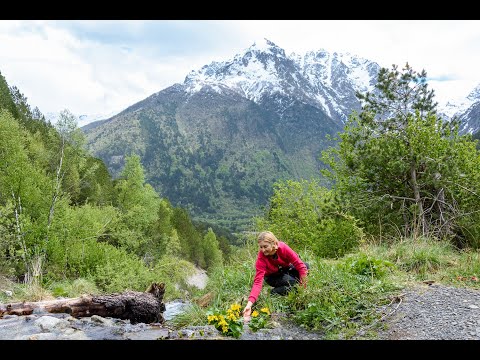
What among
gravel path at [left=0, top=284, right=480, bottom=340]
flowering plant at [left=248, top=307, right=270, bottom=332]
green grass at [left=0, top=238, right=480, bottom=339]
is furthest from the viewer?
green grass at [left=0, top=238, right=480, bottom=339]

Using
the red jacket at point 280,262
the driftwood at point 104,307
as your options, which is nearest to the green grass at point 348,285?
the red jacket at point 280,262

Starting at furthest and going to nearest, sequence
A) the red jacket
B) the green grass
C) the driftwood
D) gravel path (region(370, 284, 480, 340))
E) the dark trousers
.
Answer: the driftwood → the dark trousers → the red jacket → the green grass → gravel path (region(370, 284, 480, 340))

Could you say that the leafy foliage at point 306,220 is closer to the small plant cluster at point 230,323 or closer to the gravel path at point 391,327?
the gravel path at point 391,327

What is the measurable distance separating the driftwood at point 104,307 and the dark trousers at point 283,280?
333 centimetres

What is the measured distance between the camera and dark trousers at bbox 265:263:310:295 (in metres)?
7.30

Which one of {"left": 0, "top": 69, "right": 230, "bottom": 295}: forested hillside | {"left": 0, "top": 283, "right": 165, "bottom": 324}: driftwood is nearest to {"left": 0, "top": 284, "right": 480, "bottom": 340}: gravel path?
{"left": 0, "top": 283, "right": 165, "bottom": 324}: driftwood

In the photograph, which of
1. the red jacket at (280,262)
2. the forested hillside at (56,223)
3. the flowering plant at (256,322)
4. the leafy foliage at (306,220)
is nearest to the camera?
the flowering plant at (256,322)

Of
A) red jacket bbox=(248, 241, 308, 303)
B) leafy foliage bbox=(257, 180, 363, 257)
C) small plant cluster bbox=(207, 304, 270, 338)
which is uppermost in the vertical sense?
red jacket bbox=(248, 241, 308, 303)

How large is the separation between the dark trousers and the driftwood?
3.33 metres

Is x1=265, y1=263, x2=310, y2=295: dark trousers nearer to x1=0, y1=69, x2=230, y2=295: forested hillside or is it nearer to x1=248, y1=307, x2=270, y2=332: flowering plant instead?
x1=248, y1=307, x2=270, y2=332: flowering plant

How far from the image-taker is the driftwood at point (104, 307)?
29.4 feet

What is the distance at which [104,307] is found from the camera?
9273mm

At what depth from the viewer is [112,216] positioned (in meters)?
31.2

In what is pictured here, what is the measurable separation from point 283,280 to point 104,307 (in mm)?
4503
